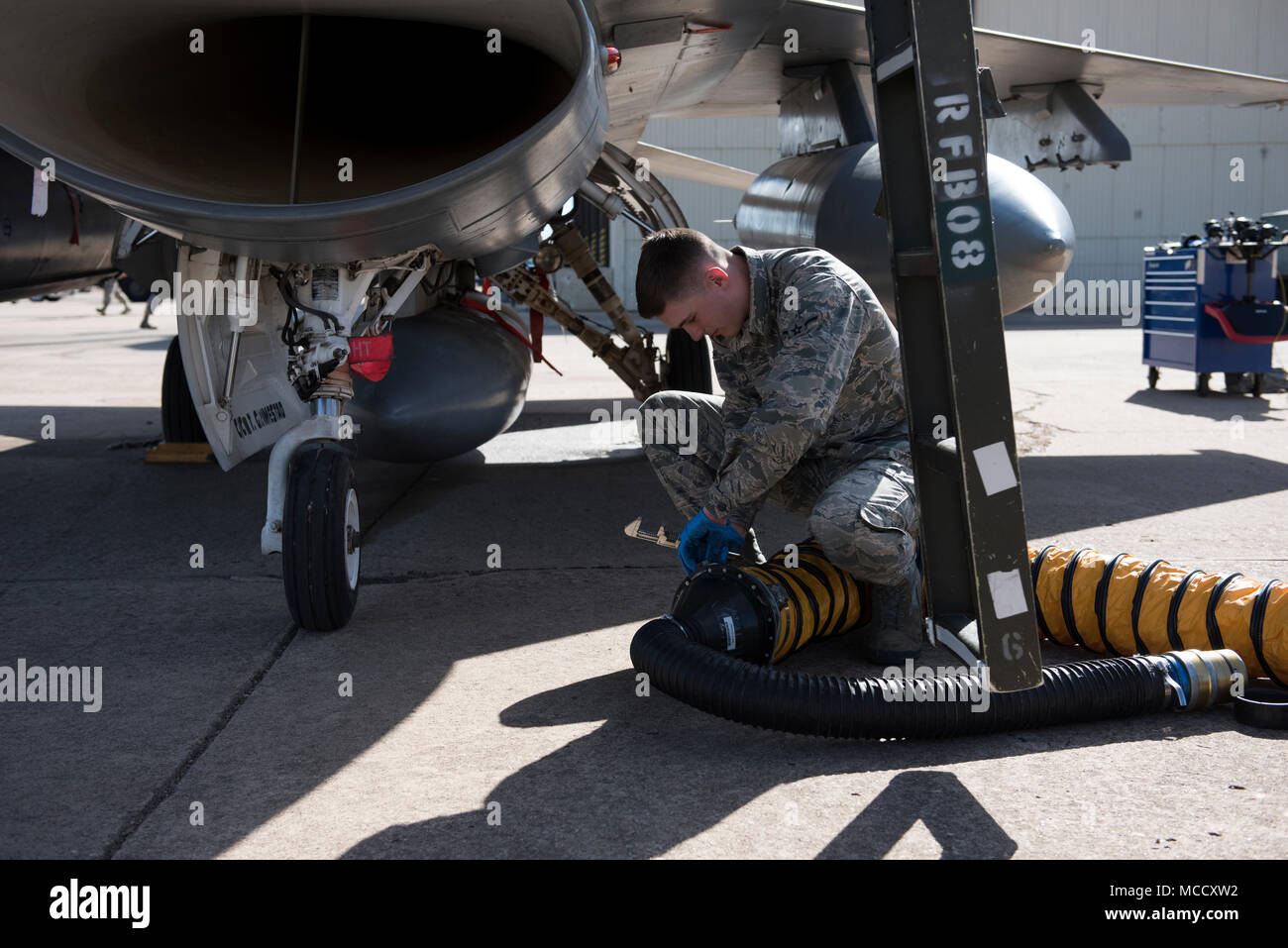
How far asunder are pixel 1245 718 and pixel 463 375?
4.32m

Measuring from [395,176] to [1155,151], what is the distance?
1115 inches

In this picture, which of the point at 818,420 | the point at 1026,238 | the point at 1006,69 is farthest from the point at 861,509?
the point at 1006,69

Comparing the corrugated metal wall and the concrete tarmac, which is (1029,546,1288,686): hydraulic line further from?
the corrugated metal wall

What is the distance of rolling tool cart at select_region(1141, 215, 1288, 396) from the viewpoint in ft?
33.0

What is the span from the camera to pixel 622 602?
435 centimetres

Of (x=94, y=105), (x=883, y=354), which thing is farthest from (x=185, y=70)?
(x=883, y=354)

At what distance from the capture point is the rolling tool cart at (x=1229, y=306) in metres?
10.0

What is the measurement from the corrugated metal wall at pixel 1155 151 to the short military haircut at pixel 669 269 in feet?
76.2

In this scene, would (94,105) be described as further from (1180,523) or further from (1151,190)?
(1151,190)

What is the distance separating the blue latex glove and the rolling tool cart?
324 inches

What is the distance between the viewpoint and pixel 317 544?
12.6 ft

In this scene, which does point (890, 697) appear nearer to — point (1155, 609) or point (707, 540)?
point (707, 540)

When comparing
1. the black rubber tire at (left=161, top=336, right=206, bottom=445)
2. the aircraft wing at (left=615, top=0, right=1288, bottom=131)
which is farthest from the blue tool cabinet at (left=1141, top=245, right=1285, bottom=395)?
the black rubber tire at (left=161, top=336, right=206, bottom=445)

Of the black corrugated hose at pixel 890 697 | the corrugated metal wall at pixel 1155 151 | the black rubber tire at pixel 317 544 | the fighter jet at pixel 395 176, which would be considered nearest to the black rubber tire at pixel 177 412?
the fighter jet at pixel 395 176
